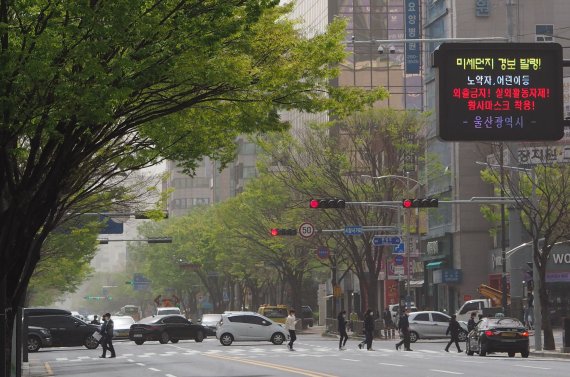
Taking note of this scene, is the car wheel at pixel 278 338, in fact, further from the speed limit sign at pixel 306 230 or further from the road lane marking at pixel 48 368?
the road lane marking at pixel 48 368

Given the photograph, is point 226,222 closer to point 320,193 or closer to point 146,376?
point 320,193

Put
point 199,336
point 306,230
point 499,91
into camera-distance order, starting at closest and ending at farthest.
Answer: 1. point 499,91
2. point 306,230
3. point 199,336

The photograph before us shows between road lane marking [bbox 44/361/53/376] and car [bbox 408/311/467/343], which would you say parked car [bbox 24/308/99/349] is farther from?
car [bbox 408/311/467/343]

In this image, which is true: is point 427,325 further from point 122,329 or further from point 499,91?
point 499,91

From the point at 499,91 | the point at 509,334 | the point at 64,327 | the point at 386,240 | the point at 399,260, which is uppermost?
the point at 386,240

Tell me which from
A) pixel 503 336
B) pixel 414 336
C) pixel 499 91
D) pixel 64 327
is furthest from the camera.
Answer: pixel 414 336

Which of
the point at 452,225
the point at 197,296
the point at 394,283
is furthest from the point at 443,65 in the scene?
the point at 197,296

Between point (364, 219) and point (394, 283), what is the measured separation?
113 ft

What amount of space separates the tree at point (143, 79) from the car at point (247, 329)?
1443 inches

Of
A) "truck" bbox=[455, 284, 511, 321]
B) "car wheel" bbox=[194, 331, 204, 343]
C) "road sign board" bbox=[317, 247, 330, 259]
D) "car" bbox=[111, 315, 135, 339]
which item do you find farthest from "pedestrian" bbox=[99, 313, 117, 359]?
"car" bbox=[111, 315, 135, 339]

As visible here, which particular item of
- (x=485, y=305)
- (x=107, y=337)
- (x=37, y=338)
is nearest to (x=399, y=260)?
(x=485, y=305)

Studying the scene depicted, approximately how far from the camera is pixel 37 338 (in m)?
59.4

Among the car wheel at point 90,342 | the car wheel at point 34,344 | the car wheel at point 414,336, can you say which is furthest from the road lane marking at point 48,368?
the car wheel at point 414,336

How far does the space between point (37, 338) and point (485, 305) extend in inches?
969
